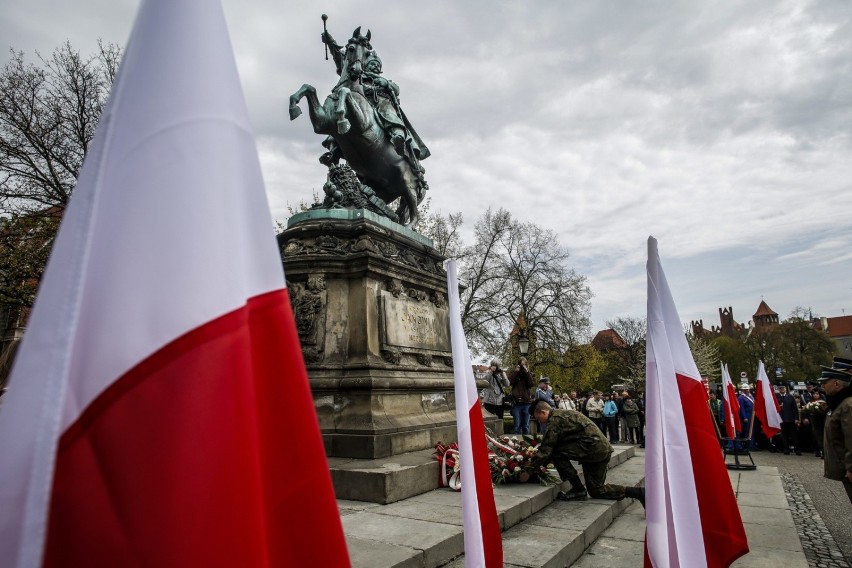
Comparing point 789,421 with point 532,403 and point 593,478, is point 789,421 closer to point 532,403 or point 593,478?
point 532,403

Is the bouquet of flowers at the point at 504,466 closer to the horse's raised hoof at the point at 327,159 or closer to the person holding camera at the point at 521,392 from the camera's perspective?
the horse's raised hoof at the point at 327,159

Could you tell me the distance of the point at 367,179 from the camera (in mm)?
8734

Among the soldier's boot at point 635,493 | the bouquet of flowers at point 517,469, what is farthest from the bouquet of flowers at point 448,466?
the soldier's boot at point 635,493

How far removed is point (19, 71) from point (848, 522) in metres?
20.9

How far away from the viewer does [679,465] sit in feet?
8.21

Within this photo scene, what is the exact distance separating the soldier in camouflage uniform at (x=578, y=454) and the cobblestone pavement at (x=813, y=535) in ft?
5.37

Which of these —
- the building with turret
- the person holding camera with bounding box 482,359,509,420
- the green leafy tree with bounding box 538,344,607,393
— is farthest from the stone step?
the building with turret

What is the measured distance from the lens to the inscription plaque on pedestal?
7215mm

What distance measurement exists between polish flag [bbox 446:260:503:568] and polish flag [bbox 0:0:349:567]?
168cm

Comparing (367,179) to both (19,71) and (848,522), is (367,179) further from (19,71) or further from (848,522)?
(19,71)

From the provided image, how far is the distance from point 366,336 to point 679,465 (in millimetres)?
4722

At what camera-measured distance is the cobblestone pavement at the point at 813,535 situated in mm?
4863

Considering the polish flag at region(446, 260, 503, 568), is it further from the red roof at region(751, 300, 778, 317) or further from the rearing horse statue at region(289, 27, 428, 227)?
the red roof at region(751, 300, 778, 317)

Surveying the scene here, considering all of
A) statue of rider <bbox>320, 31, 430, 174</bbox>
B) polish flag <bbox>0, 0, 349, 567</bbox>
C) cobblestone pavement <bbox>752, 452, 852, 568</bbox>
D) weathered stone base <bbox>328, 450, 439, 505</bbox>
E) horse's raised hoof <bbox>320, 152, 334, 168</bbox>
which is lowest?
cobblestone pavement <bbox>752, 452, 852, 568</bbox>
